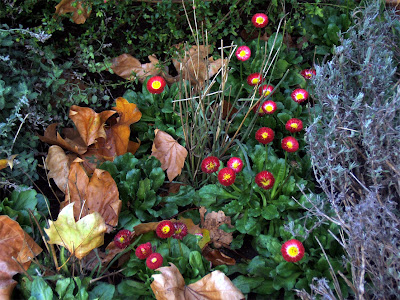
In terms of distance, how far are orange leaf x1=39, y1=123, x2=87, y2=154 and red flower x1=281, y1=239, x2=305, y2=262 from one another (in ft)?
3.97

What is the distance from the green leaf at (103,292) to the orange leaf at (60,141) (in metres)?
0.80

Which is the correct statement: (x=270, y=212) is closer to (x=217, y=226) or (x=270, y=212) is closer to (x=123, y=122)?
(x=217, y=226)

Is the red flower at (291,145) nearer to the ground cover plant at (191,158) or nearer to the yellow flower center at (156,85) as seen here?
the ground cover plant at (191,158)

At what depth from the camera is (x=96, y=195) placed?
2.28 m

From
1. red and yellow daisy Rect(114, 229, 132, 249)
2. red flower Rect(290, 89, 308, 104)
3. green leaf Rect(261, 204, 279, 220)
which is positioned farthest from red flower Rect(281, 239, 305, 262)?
red flower Rect(290, 89, 308, 104)

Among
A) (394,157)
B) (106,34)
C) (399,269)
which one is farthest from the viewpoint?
(106,34)

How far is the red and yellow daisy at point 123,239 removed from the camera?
79.5 inches

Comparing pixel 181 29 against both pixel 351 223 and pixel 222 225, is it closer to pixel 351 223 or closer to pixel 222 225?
pixel 222 225

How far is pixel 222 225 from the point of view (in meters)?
2.29

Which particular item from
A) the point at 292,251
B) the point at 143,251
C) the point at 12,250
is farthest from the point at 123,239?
the point at 292,251

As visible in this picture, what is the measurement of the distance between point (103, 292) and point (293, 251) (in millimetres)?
795

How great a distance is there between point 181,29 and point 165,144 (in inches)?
30.4

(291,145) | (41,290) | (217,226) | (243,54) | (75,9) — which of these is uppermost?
(75,9)

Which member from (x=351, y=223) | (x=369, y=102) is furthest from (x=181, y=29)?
(x=351, y=223)
